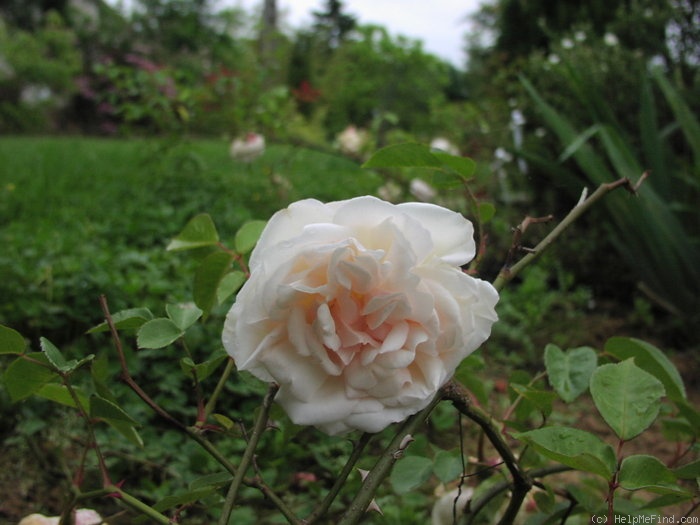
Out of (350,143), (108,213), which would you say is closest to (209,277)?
(108,213)

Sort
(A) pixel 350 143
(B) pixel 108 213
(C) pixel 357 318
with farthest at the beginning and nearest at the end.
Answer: (A) pixel 350 143 < (B) pixel 108 213 < (C) pixel 357 318

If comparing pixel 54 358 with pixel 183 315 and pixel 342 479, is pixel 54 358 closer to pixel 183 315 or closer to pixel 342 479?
pixel 183 315

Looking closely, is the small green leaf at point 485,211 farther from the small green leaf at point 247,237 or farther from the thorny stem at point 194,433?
the thorny stem at point 194,433

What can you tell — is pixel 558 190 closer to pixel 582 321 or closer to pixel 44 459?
pixel 582 321

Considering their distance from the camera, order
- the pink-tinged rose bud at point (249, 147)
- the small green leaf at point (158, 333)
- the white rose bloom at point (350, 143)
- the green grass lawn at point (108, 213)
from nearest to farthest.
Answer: the small green leaf at point (158, 333) → the green grass lawn at point (108, 213) → the white rose bloom at point (350, 143) → the pink-tinged rose bud at point (249, 147)

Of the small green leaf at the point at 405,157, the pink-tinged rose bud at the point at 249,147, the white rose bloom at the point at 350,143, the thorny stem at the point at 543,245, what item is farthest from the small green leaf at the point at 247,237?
the pink-tinged rose bud at the point at 249,147
